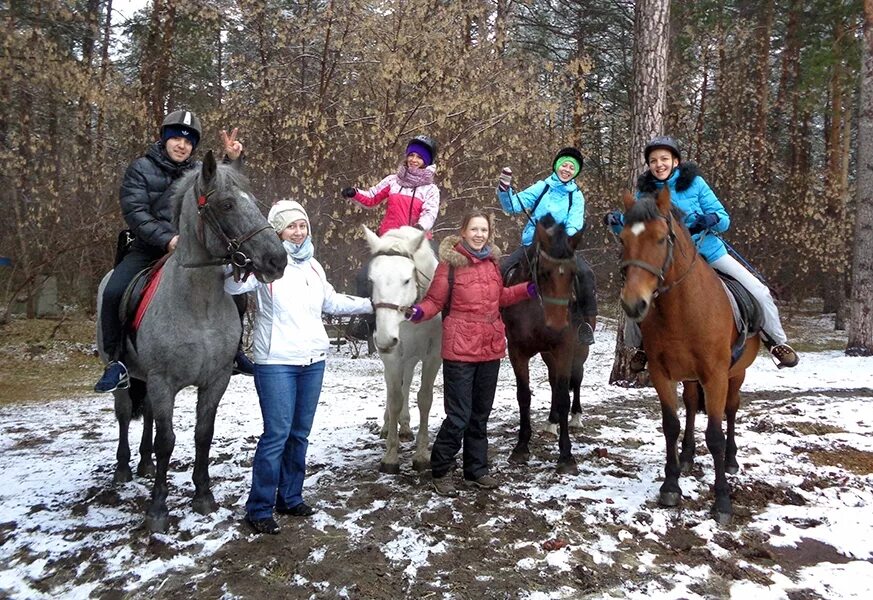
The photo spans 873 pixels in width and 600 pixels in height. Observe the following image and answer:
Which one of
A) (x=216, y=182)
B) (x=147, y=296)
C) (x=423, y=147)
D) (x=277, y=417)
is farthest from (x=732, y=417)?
(x=147, y=296)

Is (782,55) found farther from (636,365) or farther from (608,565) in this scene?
(608,565)

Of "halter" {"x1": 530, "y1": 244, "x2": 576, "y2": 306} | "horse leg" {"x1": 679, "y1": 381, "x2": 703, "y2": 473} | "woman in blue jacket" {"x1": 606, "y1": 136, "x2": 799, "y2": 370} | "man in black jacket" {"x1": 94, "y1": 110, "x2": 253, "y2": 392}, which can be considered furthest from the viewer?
"horse leg" {"x1": 679, "y1": 381, "x2": 703, "y2": 473}

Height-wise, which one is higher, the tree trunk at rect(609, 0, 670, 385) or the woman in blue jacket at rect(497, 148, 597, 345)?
the tree trunk at rect(609, 0, 670, 385)

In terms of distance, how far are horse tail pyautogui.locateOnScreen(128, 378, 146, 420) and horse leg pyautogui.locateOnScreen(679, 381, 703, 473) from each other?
15.5 feet

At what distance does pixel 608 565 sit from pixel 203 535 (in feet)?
8.46

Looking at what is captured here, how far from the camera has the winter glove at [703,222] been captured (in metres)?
4.46

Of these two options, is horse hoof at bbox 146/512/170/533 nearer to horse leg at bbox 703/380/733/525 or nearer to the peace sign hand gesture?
the peace sign hand gesture

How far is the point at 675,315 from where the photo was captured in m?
4.19

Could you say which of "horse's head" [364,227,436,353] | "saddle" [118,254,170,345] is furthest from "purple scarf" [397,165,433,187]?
"saddle" [118,254,170,345]

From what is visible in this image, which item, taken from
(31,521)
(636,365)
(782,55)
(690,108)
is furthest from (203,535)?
(782,55)

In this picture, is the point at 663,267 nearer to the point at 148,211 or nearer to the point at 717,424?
the point at 717,424

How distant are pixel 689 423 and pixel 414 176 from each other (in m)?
3.46

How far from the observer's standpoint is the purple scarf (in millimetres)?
5723

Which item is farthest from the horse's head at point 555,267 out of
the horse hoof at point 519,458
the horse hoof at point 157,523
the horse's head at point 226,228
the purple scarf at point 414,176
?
the horse hoof at point 157,523
